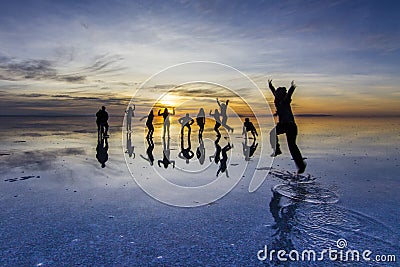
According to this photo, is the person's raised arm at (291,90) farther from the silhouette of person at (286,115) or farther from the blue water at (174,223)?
the blue water at (174,223)

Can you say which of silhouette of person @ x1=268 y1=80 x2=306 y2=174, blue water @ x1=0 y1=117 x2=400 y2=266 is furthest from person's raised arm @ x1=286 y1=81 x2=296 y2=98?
blue water @ x1=0 y1=117 x2=400 y2=266

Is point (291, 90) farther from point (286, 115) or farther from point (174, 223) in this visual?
point (174, 223)

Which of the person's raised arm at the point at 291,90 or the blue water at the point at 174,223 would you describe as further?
the person's raised arm at the point at 291,90

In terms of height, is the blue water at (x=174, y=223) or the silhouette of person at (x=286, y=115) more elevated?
the silhouette of person at (x=286, y=115)

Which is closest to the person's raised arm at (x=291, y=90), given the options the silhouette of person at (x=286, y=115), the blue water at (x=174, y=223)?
the silhouette of person at (x=286, y=115)

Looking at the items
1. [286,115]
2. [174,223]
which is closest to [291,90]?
[286,115]

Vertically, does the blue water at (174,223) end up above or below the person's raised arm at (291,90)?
below

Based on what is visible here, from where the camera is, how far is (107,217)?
6.79 m

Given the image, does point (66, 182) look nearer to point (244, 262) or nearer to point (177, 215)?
point (177, 215)

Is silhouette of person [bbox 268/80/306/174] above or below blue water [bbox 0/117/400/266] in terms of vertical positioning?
above

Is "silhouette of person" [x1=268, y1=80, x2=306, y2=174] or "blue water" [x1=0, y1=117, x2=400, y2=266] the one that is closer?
"blue water" [x1=0, y1=117, x2=400, y2=266]

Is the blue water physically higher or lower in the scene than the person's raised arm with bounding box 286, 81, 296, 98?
lower

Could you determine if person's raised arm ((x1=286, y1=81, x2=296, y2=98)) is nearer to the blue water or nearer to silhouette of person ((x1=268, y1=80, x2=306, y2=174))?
silhouette of person ((x1=268, y1=80, x2=306, y2=174))

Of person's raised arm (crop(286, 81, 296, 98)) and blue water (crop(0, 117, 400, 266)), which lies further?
person's raised arm (crop(286, 81, 296, 98))
